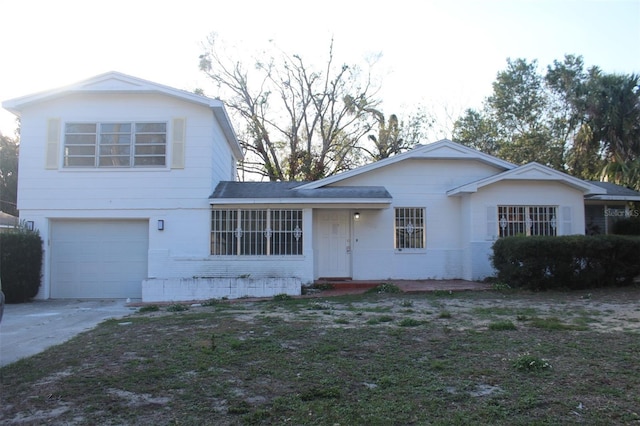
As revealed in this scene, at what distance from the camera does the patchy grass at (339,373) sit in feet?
13.1

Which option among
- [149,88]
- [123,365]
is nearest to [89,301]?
[149,88]

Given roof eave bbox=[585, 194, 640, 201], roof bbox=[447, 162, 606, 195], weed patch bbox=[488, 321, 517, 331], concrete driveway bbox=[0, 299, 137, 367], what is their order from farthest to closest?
roof eave bbox=[585, 194, 640, 201] → roof bbox=[447, 162, 606, 195] → weed patch bbox=[488, 321, 517, 331] → concrete driveway bbox=[0, 299, 137, 367]

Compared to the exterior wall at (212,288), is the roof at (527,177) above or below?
above

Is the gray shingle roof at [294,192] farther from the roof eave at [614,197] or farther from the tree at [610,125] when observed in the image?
the tree at [610,125]

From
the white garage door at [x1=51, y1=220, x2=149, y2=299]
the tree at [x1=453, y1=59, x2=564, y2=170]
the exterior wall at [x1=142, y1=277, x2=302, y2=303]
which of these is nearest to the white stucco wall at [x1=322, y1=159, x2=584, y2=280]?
the exterior wall at [x1=142, y1=277, x2=302, y2=303]

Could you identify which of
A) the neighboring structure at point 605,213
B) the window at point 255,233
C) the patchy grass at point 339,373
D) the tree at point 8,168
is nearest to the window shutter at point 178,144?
the window at point 255,233

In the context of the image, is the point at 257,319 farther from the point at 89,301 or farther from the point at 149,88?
the point at 149,88

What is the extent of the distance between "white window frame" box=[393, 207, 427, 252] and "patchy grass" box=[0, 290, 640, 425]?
6554mm

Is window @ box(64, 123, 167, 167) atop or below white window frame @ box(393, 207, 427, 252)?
atop

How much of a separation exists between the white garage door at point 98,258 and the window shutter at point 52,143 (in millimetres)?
1617

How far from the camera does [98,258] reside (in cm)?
1362

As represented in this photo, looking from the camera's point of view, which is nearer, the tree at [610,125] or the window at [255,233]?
the window at [255,233]

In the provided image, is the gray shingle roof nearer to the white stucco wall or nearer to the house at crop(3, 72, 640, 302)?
the house at crop(3, 72, 640, 302)

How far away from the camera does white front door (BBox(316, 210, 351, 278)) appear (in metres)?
14.9
